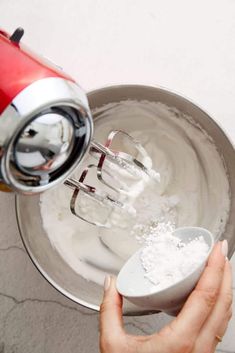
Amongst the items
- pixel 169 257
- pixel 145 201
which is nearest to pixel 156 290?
pixel 169 257

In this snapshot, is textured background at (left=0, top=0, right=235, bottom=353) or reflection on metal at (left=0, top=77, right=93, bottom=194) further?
textured background at (left=0, top=0, right=235, bottom=353)

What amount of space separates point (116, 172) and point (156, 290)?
0.75 feet

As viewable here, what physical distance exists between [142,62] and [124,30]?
61 mm

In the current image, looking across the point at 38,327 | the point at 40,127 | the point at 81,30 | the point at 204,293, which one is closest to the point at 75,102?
the point at 40,127

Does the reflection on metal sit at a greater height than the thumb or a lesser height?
greater

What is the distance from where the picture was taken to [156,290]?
62 centimetres

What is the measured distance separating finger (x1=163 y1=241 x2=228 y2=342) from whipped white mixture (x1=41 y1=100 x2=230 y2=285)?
0.21 metres

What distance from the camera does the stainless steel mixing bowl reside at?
2.33ft

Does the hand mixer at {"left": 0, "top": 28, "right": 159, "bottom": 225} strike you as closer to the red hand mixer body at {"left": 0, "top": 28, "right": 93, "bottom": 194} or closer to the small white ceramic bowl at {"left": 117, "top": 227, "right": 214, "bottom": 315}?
the red hand mixer body at {"left": 0, "top": 28, "right": 93, "bottom": 194}

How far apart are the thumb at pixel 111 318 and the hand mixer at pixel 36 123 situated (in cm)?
16

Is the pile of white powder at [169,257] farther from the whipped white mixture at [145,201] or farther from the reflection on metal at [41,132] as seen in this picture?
the reflection on metal at [41,132]

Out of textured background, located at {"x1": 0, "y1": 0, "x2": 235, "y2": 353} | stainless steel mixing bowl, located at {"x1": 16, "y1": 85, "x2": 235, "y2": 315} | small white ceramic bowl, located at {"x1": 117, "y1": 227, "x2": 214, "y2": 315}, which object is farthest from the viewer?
textured background, located at {"x1": 0, "y1": 0, "x2": 235, "y2": 353}

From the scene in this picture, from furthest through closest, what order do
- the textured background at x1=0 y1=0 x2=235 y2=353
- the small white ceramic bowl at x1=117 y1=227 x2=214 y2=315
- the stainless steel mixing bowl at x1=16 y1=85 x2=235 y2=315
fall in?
1. the textured background at x1=0 y1=0 x2=235 y2=353
2. the stainless steel mixing bowl at x1=16 y1=85 x2=235 y2=315
3. the small white ceramic bowl at x1=117 y1=227 x2=214 y2=315

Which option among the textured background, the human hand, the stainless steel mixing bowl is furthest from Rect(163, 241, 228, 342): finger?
the textured background
